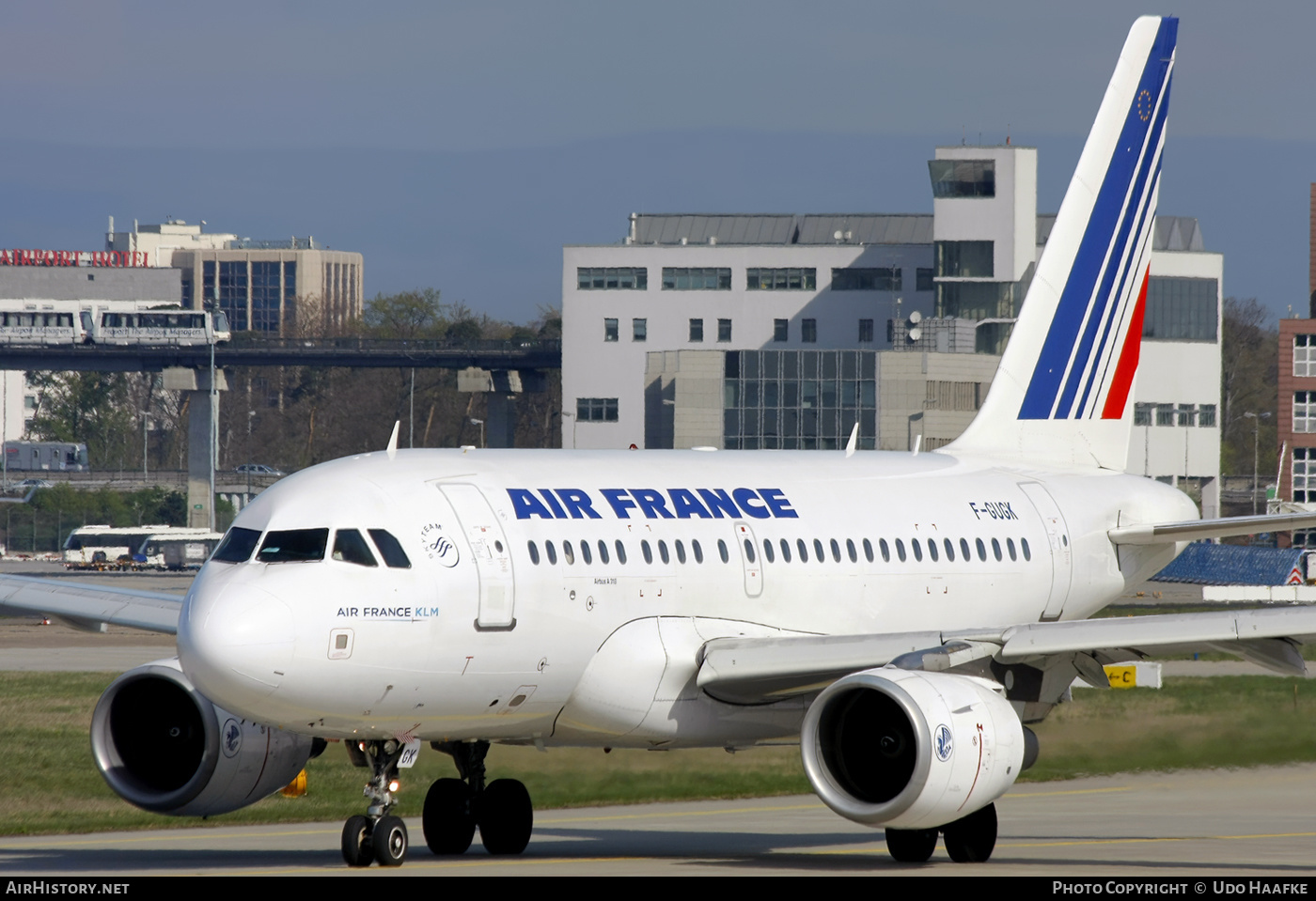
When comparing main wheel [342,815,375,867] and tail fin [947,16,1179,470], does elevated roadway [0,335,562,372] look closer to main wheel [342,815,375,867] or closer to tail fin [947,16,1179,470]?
tail fin [947,16,1179,470]

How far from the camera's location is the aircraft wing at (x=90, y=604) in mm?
24016

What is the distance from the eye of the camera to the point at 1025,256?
115 m

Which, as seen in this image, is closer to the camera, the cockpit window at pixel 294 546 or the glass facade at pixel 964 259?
the cockpit window at pixel 294 546

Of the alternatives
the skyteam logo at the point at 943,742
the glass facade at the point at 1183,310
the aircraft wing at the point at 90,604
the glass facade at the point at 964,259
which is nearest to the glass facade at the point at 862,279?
the glass facade at the point at 964,259

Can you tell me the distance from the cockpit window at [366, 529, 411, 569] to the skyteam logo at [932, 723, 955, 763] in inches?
218

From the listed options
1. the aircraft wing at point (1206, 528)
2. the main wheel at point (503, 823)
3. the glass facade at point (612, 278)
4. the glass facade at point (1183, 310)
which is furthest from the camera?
the glass facade at point (612, 278)

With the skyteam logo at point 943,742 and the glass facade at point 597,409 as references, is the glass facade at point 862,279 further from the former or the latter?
the skyteam logo at point 943,742

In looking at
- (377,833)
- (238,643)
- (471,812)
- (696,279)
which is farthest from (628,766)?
(696,279)

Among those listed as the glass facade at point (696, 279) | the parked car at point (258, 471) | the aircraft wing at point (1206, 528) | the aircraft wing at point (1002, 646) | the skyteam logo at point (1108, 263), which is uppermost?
the glass facade at point (696, 279)

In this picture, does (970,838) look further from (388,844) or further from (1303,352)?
(1303,352)

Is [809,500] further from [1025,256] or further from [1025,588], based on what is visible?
[1025,256]

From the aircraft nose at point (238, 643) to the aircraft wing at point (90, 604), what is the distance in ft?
17.0

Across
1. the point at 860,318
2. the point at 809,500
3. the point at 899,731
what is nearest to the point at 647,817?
the point at 809,500

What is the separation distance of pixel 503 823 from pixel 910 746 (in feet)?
17.9
